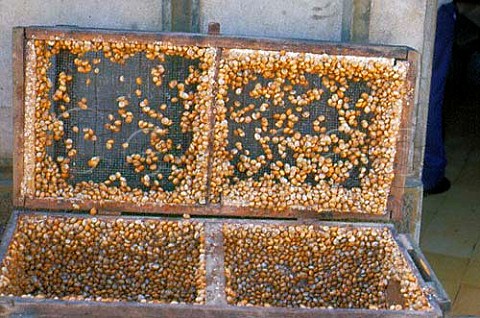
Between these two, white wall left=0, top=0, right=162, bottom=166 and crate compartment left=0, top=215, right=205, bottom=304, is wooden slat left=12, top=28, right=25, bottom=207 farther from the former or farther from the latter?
white wall left=0, top=0, right=162, bottom=166

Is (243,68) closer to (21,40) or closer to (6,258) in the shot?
(21,40)

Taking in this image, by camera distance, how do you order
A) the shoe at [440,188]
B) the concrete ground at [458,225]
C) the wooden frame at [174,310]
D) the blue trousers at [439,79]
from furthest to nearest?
1. the shoe at [440,188]
2. the blue trousers at [439,79]
3. the concrete ground at [458,225]
4. the wooden frame at [174,310]

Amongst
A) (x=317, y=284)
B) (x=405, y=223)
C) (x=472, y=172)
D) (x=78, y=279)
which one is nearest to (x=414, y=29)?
(x=405, y=223)

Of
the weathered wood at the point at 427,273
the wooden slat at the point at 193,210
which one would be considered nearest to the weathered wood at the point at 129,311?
the weathered wood at the point at 427,273

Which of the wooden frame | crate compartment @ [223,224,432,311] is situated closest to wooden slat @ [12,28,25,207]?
the wooden frame

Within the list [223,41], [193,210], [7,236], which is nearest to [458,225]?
[193,210]

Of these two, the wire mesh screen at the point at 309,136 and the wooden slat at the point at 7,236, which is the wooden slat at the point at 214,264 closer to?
the wire mesh screen at the point at 309,136
